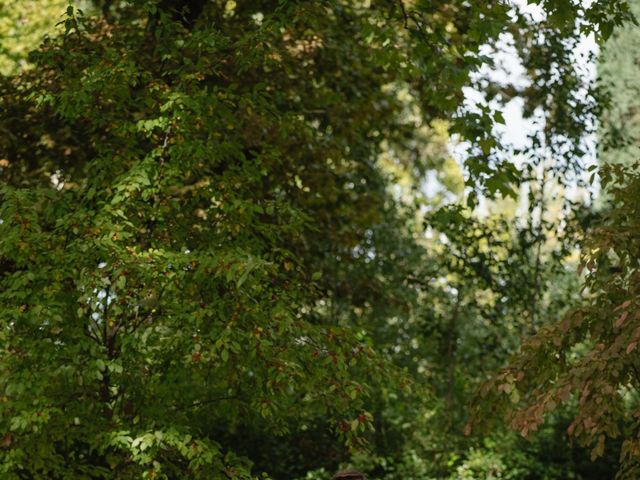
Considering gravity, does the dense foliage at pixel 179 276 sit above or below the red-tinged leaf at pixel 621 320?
above

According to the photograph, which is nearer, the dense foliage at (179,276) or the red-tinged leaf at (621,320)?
the red-tinged leaf at (621,320)

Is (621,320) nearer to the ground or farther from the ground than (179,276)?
nearer to the ground

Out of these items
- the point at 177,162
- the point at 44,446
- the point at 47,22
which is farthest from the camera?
the point at 47,22

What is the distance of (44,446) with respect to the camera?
22.2ft

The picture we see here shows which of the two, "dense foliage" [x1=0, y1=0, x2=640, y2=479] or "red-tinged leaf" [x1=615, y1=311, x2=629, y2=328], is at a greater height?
"dense foliage" [x1=0, y1=0, x2=640, y2=479]

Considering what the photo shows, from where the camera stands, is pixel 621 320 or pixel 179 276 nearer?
pixel 621 320

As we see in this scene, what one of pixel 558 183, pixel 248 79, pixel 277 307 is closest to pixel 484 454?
pixel 558 183

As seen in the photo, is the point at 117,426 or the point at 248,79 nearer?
the point at 117,426

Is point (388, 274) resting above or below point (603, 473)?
above

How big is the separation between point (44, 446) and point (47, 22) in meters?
11.3

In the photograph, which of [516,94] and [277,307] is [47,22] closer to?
[516,94]

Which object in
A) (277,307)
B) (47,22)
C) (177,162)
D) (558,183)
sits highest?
(47,22)

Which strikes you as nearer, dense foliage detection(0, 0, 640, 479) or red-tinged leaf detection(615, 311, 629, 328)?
red-tinged leaf detection(615, 311, 629, 328)

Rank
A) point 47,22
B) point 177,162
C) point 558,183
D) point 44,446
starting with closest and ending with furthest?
point 44,446, point 177,162, point 558,183, point 47,22
